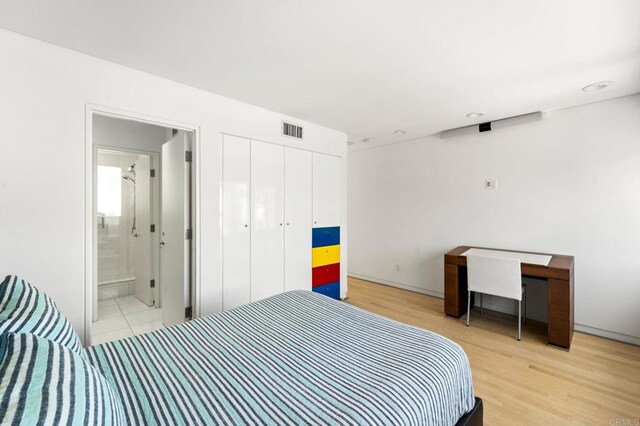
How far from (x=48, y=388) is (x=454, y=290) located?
3.55m

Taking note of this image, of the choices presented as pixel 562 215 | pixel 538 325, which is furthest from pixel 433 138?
pixel 538 325

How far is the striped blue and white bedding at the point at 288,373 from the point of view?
3.31ft

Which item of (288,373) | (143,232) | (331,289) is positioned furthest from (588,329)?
(143,232)

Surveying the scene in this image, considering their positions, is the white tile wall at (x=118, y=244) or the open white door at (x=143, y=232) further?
the white tile wall at (x=118, y=244)

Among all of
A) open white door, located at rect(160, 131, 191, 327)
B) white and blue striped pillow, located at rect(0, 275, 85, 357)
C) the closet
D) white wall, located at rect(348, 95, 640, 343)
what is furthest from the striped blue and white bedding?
white wall, located at rect(348, 95, 640, 343)

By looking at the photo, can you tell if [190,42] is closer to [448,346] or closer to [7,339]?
[7,339]

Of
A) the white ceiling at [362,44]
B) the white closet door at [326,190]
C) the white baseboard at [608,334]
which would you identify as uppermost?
the white ceiling at [362,44]

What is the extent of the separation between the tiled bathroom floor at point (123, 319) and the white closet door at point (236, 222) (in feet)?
3.45

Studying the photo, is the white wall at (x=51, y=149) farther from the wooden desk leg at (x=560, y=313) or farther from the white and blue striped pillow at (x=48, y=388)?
the wooden desk leg at (x=560, y=313)

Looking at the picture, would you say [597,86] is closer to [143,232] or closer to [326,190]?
[326,190]

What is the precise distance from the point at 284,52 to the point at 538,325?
3.85 metres

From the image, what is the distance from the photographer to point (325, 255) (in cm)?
381


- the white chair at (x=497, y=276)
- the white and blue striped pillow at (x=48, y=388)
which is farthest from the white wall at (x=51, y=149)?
the white chair at (x=497, y=276)

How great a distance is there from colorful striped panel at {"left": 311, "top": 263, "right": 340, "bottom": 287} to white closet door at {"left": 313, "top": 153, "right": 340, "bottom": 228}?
58 cm
